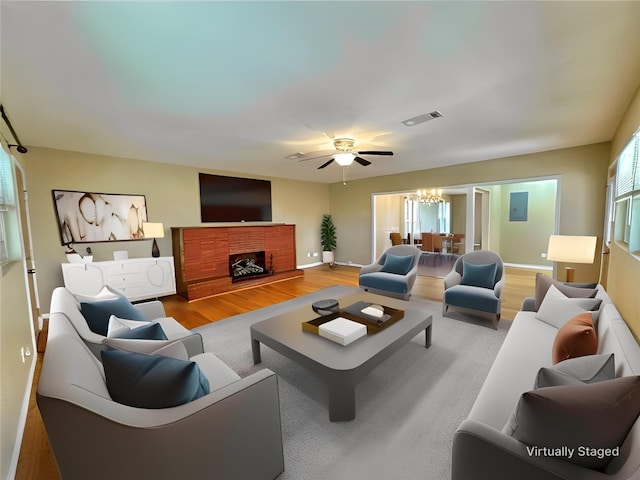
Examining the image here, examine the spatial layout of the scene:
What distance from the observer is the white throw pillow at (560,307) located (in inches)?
81.3

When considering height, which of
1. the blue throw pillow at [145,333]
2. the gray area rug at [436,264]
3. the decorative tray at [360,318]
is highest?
the blue throw pillow at [145,333]

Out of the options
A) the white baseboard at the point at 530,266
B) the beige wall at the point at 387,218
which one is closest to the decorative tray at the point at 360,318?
the beige wall at the point at 387,218

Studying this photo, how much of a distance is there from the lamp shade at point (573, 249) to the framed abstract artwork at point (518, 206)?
489 cm

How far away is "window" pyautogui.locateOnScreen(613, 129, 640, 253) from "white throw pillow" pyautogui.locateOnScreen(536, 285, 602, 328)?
50 centimetres

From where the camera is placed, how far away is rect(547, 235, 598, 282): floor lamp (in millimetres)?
2676

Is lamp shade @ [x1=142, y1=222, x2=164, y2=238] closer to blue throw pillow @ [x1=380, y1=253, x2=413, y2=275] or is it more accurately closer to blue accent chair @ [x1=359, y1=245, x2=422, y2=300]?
blue accent chair @ [x1=359, y1=245, x2=422, y2=300]

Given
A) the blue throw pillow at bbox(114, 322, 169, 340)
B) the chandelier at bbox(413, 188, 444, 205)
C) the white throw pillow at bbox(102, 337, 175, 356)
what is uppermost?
the chandelier at bbox(413, 188, 444, 205)

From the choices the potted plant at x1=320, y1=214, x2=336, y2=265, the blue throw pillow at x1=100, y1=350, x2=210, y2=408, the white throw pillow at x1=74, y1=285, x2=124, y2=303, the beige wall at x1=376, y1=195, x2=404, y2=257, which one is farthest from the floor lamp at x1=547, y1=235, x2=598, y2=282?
the potted plant at x1=320, y1=214, x2=336, y2=265

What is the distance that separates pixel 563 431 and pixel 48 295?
576cm

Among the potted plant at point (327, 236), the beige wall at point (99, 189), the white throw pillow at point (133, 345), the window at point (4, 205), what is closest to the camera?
the white throw pillow at point (133, 345)

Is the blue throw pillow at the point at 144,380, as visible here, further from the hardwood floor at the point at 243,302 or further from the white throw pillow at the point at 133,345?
the hardwood floor at the point at 243,302

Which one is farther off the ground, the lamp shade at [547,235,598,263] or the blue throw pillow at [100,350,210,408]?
the lamp shade at [547,235,598,263]

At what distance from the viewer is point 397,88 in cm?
217

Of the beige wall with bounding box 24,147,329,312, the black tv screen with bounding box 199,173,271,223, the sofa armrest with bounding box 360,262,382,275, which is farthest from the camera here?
the black tv screen with bounding box 199,173,271,223
